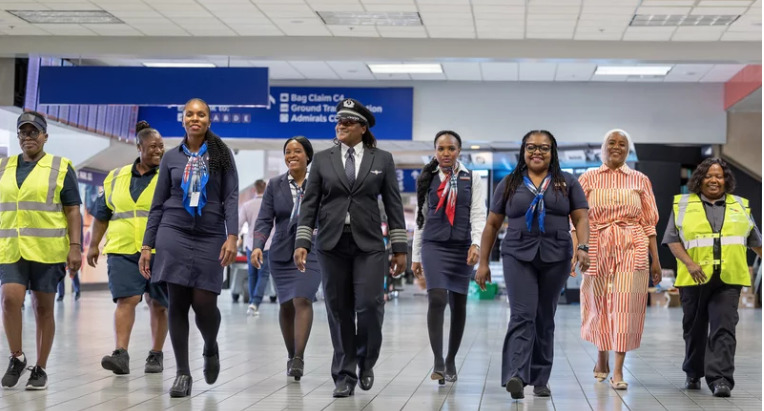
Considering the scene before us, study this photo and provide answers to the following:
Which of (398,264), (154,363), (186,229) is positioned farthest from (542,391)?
(154,363)

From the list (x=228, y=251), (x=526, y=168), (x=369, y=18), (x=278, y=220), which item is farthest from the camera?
(x=369, y=18)

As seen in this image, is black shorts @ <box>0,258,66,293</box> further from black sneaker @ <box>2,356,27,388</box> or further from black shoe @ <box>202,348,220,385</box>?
black shoe @ <box>202,348,220,385</box>

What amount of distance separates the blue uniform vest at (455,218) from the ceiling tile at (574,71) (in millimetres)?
11308

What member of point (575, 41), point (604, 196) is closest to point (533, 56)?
point (575, 41)

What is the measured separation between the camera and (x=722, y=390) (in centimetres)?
629

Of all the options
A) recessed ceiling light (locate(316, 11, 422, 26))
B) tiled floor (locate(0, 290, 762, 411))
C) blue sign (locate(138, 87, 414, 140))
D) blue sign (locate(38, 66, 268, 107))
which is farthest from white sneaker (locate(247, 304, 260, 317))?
blue sign (locate(138, 87, 414, 140))

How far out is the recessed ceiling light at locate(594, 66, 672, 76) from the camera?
1828 cm

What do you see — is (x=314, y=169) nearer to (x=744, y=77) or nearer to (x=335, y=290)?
(x=335, y=290)

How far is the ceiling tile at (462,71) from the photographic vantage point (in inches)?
715

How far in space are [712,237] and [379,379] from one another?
2.24 m

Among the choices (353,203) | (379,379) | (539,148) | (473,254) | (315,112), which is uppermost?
(315,112)

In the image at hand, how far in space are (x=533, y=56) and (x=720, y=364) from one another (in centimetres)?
903

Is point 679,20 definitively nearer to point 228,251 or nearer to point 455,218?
point 455,218

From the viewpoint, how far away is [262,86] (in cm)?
1594
